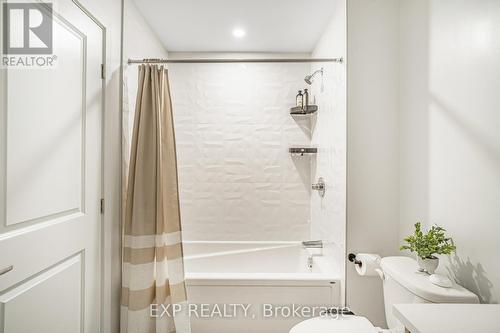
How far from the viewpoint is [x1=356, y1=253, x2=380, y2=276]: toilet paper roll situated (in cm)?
160

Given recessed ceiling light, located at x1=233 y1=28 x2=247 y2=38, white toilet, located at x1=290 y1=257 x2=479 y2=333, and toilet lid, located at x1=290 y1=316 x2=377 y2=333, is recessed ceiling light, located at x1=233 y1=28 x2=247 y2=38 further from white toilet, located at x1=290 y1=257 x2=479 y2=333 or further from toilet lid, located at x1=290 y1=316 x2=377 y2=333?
toilet lid, located at x1=290 y1=316 x2=377 y2=333

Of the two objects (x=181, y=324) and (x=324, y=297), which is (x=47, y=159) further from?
(x=324, y=297)

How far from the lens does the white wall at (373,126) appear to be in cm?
175

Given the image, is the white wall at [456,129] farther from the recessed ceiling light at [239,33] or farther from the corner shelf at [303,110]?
the recessed ceiling light at [239,33]

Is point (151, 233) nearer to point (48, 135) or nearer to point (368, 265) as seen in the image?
point (48, 135)

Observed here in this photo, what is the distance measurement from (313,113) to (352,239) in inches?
55.6

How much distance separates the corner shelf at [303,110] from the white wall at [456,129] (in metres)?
0.94

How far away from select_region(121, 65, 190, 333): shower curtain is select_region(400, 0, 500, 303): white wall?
4.81ft

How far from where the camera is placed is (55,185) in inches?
48.3

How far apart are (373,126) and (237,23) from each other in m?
1.41

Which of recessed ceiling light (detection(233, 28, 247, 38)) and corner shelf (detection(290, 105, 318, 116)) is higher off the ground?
recessed ceiling light (detection(233, 28, 247, 38))

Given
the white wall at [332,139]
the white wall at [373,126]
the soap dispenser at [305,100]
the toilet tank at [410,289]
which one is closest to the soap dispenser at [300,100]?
the soap dispenser at [305,100]

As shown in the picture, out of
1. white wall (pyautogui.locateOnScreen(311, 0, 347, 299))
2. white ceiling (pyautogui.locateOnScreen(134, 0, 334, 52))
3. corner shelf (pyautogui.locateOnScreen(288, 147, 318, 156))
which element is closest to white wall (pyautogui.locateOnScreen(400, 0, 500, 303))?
white wall (pyautogui.locateOnScreen(311, 0, 347, 299))

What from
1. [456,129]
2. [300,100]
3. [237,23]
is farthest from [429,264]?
[237,23]
